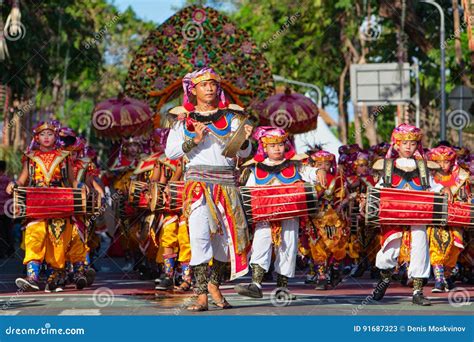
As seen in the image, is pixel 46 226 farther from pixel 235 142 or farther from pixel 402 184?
pixel 402 184

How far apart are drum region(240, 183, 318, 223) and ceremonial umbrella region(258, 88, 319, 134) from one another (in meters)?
9.49

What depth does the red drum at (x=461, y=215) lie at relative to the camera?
14.9 meters

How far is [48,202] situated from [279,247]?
2713 mm

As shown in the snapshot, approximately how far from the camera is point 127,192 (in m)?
17.9

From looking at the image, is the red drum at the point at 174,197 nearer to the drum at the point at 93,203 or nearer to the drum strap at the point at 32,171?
the drum at the point at 93,203

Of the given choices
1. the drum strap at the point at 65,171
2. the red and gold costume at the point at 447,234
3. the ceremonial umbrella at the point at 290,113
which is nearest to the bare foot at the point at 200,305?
the drum strap at the point at 65,171

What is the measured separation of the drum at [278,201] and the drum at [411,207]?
0.73 metres

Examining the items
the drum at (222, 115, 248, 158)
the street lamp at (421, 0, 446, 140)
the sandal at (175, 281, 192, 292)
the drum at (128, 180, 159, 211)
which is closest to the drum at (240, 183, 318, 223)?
the drum at (222, 115, 248, 158)

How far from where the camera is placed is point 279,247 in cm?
1378

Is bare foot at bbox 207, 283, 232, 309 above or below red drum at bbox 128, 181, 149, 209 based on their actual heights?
below

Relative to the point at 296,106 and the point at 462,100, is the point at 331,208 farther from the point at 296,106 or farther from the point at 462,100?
the point at 462,100

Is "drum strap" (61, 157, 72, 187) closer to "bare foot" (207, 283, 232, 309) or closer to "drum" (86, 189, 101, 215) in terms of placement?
"drum" (86, 189, 101, 215)

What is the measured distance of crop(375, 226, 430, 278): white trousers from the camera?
13383mm

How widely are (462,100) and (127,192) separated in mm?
11071
